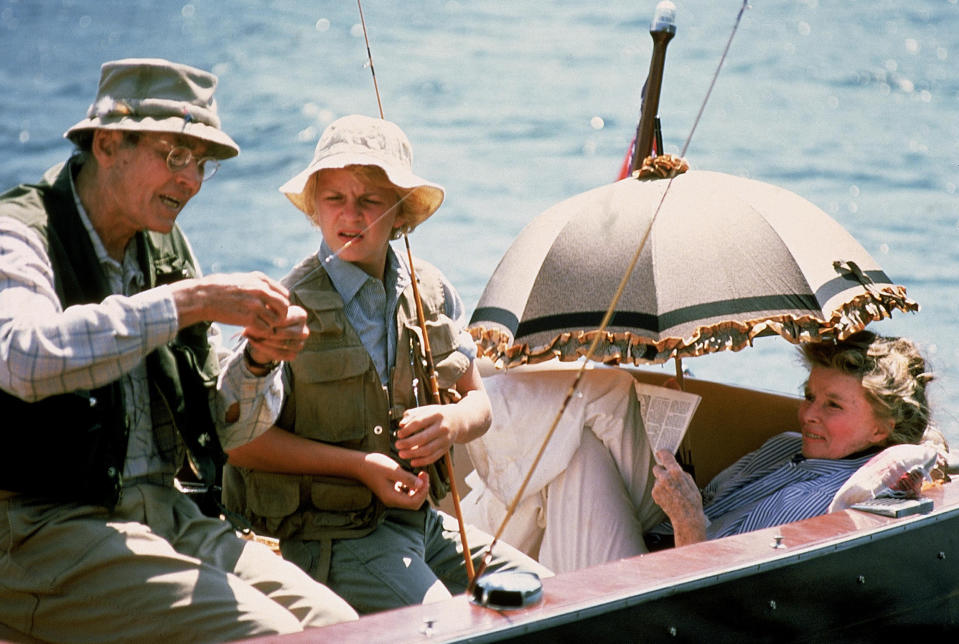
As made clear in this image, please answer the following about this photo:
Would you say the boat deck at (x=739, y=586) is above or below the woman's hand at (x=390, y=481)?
below

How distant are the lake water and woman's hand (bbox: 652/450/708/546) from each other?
6.29 meters

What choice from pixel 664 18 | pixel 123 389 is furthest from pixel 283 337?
pixel 664 18

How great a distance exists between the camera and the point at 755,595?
8.47 ft

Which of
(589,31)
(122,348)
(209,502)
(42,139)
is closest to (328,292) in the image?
(209,502)

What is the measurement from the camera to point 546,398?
3.38 m

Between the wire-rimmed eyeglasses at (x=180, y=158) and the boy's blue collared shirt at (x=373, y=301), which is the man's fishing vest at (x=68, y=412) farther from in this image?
the boy's blue collared shirt at (x=373, y=301)

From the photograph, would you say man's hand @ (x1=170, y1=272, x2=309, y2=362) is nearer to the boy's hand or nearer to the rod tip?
the boy's hand

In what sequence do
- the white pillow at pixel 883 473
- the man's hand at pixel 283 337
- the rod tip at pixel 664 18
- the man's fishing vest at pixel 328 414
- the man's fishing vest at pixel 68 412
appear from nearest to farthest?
the man's fishing vest at pixel 68 412 < the man's hand at pixel 283 337 < the man's fishing vest at pixel 328 414 < the white pillow at pixel 883 473 < the rod tip at pixel 664 18

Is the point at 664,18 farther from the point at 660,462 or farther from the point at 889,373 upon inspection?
the point at 660,462

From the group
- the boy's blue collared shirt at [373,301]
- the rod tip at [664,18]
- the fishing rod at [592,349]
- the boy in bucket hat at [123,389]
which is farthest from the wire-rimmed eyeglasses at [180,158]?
the rod tip at [664,18]

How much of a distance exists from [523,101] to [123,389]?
13.6 m

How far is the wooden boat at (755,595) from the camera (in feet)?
7.25

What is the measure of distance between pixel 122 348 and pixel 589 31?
15.7m

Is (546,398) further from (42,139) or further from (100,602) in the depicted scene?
(42,139)
